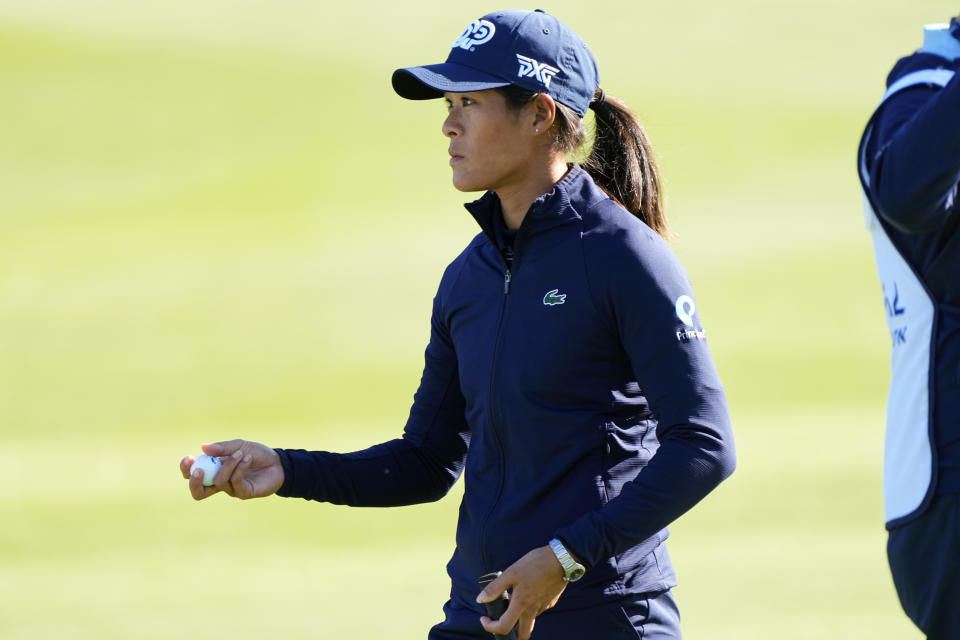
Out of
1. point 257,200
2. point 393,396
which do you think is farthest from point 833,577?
point 257,200

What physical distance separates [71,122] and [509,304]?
3.15 m

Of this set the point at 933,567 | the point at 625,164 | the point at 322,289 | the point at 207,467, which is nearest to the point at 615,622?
the point at 933,567

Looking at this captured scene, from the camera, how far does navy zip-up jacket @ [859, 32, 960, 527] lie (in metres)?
1.60

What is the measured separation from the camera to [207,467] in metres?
2.41

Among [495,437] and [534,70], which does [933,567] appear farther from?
[534,70]

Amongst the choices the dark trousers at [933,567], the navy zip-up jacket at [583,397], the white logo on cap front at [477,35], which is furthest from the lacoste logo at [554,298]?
the dark trousers at [933,567]

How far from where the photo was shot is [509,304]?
2309 mm

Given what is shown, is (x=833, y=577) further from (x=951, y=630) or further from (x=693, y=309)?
(x=951, y=630)

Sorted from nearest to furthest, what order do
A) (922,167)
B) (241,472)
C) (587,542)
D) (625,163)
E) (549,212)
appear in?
(922,167)
(587,542)
(549,212)
(241,472)
(625,163)

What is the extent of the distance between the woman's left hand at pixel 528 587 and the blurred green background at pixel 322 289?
7.53 ft

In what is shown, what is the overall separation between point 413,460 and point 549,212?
0.61 m

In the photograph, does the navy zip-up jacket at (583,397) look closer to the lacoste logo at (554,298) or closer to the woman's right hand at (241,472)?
the lacoste logo at (554,298)

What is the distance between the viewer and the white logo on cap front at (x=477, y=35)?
2.38m

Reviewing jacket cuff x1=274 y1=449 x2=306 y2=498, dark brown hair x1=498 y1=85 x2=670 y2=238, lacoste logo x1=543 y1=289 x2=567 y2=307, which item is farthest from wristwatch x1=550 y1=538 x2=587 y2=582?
dark brown hair x1=498 y1=85 x2=670 y2=238
